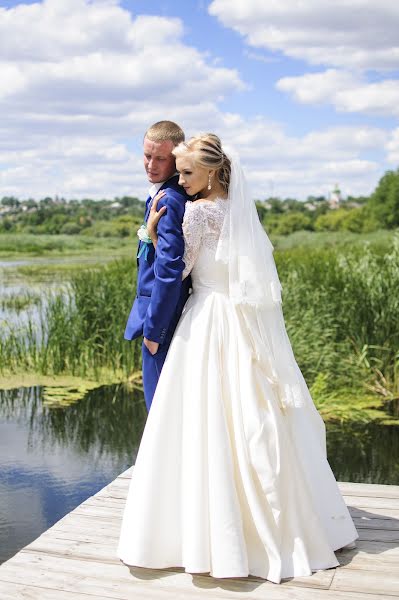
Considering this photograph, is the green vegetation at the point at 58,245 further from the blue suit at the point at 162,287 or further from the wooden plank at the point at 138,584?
the wooden plank at the point at 138,584

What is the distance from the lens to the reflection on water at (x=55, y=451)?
186 inches

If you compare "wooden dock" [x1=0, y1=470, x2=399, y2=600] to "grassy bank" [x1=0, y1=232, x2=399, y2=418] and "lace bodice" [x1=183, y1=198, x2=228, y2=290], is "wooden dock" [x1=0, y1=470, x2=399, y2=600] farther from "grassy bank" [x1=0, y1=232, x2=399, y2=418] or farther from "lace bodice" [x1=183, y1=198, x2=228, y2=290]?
"grassy bank" [x1=0, y1=232, x2=399, y2=418]

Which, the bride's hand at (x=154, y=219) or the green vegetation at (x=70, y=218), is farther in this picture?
the green vegetation at (x=70, y=218)

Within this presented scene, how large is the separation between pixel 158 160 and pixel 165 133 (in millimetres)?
99

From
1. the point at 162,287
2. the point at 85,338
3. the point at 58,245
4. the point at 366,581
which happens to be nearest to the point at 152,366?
the point at 162,287

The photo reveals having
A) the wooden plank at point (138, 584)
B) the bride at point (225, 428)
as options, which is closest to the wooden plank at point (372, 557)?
the bride at point (225, 428)

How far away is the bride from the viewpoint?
8.58 ft

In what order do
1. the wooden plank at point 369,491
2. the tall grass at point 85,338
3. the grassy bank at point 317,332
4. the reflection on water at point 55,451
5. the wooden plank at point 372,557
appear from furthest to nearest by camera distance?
1. the tall grass at point 85,338
2. the grassy bank at point 317,332
3. the reflection on water at point 55,451
4. the wooden plank at point 369,491
5. the wooden plank at point 372,557

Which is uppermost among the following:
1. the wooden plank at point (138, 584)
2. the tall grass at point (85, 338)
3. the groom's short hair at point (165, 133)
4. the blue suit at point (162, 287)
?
the groom's short hair at point (165, 133)

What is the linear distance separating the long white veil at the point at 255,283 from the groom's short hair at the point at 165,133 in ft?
0.61

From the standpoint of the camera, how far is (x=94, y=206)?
32312 mm

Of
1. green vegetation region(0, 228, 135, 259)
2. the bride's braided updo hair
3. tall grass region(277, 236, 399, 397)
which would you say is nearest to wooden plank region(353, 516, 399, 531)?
the bride's braided updo hair

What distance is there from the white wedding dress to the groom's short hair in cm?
24

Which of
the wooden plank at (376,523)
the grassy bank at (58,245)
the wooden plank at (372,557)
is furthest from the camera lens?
the grassy bank at (58,245)
